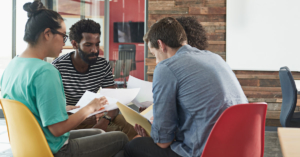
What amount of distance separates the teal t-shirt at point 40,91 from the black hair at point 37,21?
14cm

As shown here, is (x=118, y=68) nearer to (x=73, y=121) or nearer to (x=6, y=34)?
(x=6, y=34)

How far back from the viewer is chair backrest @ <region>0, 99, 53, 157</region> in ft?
3.24

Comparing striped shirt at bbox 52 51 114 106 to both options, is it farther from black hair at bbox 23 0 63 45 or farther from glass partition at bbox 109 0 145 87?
glass partition at bbox 109 0 145 87

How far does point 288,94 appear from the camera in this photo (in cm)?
239

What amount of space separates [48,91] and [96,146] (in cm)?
39

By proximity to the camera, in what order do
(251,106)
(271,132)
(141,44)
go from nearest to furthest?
(251,106) < (271,132) < (141,44)

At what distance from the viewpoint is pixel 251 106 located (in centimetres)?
96

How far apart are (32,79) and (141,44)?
315 cm

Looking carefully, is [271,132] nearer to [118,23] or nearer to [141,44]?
[141,44]

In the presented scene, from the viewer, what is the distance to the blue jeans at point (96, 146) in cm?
119

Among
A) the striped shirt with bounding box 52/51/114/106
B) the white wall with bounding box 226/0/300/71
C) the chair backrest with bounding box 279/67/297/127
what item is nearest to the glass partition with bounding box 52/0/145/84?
the white wall with bounding box 226/0/300/71

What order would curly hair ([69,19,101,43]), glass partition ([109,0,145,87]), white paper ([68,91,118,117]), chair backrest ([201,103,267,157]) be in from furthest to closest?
glass partition ([109,0,145,87])
curly hair ([69,19,101,43])
white paper ([68,91,118,117])
chair backrest ([201,103,267,157])

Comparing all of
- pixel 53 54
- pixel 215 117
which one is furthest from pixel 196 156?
pixel 53 54

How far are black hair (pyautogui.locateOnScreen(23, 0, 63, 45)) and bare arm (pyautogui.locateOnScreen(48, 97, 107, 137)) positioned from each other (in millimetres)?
405
